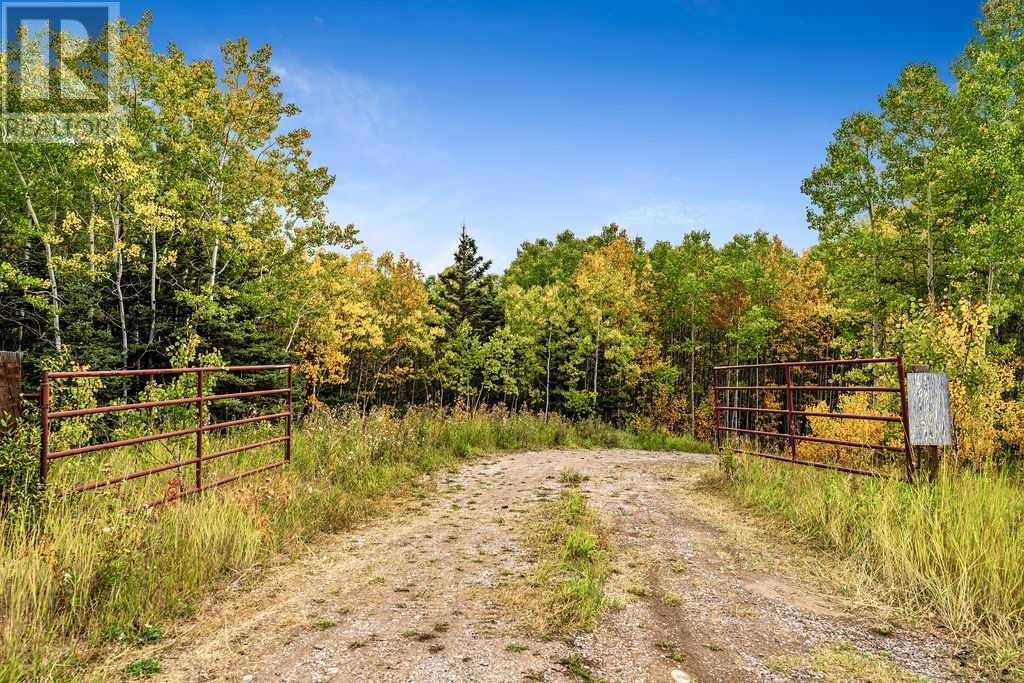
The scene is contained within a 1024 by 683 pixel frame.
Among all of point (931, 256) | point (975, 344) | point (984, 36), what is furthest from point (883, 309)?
point (975, 344)

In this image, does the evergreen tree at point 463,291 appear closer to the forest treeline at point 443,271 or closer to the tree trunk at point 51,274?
the forest treeline at point 443,271

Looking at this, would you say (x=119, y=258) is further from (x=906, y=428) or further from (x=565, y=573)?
(x=906, y=428)

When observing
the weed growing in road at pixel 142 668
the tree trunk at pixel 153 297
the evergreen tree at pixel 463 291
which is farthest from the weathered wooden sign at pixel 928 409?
the evergreen tree at pixel 463 291

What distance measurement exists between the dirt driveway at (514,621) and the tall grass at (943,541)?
0.39 m

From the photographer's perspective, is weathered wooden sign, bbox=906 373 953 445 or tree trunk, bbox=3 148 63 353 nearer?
weathered wooden sign, bbox=906 373 953 445

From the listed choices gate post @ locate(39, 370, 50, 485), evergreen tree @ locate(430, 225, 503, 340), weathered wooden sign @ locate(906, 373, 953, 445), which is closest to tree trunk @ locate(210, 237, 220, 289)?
evergreen tree @ locate(430, 225, 503, 340)

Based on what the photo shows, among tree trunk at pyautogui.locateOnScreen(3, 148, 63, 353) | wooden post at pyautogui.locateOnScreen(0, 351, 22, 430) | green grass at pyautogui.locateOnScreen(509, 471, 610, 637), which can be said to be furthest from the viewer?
tree trunk at pyautogui.locateOnScreen(3, 148, 63, 353)

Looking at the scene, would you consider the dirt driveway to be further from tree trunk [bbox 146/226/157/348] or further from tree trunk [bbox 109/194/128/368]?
tree trunk [bbox 146/226/157/348]

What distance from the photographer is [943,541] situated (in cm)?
453

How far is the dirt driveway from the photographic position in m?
3.32

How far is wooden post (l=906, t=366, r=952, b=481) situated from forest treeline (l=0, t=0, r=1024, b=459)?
1.11 meters

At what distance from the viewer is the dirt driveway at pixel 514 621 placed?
3.32 m

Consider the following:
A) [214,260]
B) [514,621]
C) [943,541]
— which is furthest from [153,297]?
[943,541]

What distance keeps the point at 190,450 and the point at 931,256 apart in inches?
956
